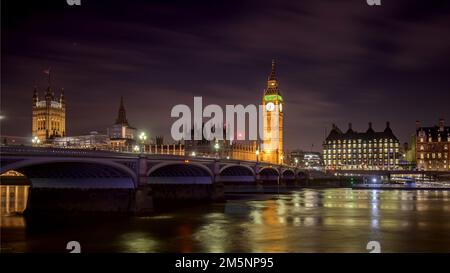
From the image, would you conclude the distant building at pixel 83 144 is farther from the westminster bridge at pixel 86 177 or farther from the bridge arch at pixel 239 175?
the bridge arch at pixel 239 175

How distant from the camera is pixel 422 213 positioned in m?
59.8

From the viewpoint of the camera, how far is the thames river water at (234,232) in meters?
35.6

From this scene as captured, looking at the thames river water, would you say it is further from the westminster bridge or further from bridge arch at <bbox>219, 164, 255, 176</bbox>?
bridge arch at <bbox>219, 164, 255, 176</bbox>

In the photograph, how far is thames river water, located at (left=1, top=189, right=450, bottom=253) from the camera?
35.6 m

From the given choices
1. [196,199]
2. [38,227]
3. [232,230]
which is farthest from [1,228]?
[196,199]

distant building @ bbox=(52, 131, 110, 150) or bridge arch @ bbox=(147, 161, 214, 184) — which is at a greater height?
distant building @ bbox=(52, 131, 110, 150)

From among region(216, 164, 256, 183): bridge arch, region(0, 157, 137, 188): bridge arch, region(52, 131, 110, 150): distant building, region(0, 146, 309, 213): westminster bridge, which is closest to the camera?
region(0, 146, 309, 213): westminster bridge

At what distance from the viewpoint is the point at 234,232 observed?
1700 inches

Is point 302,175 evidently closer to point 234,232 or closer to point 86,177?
point 86,177

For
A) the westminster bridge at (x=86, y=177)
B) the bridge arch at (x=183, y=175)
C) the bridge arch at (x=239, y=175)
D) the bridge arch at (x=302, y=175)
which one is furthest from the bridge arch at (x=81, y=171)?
the bridge arch at (x=302, y=175)

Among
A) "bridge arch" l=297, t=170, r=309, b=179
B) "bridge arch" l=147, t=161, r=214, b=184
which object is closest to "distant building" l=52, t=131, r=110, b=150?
"bridge arch" l=147, t=161, r=214, b=184

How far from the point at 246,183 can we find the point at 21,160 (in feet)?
307

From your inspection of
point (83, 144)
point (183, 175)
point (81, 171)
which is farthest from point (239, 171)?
point (81, 171)
